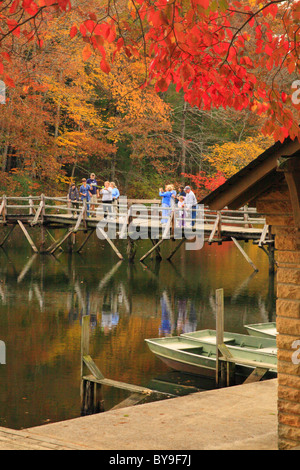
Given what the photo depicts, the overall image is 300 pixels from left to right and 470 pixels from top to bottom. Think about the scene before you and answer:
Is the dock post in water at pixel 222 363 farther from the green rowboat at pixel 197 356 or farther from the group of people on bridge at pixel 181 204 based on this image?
the group of people on bridge at pixel 181 204

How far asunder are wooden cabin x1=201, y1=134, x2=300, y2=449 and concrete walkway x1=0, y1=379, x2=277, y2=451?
0.60 m

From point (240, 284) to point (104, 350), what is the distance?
40.9ft

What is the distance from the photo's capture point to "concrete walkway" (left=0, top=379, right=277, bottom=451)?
29.0 feet

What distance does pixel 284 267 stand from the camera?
8570mm

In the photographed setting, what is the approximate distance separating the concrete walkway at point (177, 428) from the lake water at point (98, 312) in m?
2.53

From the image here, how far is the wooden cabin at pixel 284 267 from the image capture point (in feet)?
27.8

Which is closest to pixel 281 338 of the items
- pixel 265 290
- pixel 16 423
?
pixel 16 423

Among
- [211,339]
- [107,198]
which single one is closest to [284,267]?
[211,339]

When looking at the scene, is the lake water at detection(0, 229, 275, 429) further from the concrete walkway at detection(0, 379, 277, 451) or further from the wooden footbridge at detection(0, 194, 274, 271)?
the concrete walkway at detection(0, 379, 277, 451)

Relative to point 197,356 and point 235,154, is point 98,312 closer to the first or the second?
point 197,356

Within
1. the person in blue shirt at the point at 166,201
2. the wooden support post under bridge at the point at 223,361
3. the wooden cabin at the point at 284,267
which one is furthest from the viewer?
the person in blue shirt at the point at 166,201

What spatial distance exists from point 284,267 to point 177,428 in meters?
3.12

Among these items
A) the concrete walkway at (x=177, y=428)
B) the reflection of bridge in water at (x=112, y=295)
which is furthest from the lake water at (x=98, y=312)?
the concrete walkway at (x=177, y=428)

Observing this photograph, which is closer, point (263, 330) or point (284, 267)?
point (284, 267)
